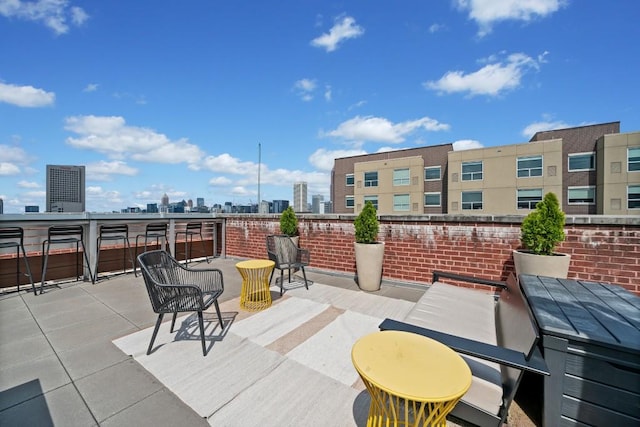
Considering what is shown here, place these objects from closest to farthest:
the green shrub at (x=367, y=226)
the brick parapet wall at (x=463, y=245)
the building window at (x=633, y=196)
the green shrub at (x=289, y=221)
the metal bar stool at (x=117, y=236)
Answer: the brick parapet wall at (x=463, y=245), the green shrub at (x=367, y=226), the metal bar stool at (x=117, y=236), the green shrub at (x=289, y=221), the building window at (x=633, y=196)

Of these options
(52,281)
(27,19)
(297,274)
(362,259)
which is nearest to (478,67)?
(362,259)

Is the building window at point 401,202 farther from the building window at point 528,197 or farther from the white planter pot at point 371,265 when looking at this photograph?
the white planter pot at point 371,265

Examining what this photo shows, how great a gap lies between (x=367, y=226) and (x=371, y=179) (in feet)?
78.8

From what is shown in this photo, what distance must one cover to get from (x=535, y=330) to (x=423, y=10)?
7.24 meters

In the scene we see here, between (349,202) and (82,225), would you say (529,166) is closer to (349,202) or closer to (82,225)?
(349,202)

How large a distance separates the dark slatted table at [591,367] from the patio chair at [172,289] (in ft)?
8.60

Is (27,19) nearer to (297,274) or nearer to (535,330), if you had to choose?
(297,274)

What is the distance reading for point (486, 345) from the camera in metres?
1.42

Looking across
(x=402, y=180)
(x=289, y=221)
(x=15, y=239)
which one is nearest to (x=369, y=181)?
(x=402, y=180)

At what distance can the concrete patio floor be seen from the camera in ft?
5.62

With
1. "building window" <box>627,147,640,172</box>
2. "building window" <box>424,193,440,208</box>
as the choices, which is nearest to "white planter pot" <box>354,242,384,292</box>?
"building window" <box>424,193,440,208</box>

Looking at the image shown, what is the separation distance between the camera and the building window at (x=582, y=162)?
765 inches

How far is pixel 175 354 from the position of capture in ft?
8.11

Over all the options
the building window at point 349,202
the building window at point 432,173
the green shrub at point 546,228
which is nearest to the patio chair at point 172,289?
the green shrub at point 546,228
